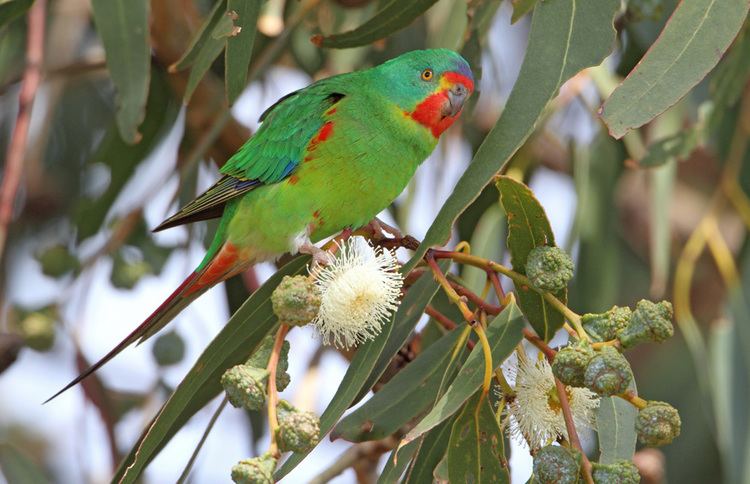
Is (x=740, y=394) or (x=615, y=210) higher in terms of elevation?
(x=615, y=210)

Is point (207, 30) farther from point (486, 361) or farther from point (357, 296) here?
point (486, 361)

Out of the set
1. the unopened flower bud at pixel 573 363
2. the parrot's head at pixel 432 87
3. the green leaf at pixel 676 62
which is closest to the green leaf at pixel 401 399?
the unopened flower bud at pixel 573 363

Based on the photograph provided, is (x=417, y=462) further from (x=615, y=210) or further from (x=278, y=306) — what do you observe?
(x=615, y=210)

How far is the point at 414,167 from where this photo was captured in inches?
86.6

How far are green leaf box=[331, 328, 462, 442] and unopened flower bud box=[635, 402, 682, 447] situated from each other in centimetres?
41

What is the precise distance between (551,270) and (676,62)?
A: 14.1 inches

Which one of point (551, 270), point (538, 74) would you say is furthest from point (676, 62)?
point (551, 270)

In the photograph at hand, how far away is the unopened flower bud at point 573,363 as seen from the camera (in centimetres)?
141

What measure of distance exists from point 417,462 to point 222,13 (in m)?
0.86

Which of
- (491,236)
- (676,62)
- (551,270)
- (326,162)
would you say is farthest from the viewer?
(491,236)

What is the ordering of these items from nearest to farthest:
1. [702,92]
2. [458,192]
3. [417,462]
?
[458,192] → [417,462] → [702,92]

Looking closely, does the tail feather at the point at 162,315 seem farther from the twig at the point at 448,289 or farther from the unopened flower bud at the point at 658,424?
the unopened flower bud at the point at 658,424

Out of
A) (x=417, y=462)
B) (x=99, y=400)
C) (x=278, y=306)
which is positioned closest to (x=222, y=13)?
(x=278, y=306)

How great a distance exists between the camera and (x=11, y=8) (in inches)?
78.2
